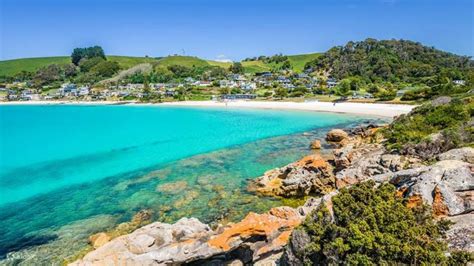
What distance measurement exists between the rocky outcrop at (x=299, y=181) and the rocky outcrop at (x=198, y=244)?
302 inches

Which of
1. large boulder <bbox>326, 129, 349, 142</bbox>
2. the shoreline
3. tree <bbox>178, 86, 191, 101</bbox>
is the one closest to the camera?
large boulder <bbox>326, 129, 349, 142</bbox>

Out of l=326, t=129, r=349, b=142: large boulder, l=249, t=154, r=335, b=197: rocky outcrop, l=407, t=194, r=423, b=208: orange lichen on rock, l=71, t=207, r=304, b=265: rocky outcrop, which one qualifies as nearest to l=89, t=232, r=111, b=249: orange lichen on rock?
l=71, t=207, r=304, b=265: rocky outcrop

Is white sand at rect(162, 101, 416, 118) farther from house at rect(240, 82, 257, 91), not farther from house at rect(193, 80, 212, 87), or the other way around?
house at rect(193, 80, 212, 87)

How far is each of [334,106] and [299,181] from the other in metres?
61.9

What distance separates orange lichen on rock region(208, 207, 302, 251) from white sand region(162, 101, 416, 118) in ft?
183

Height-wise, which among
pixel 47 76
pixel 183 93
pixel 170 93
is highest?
pixel 47 76

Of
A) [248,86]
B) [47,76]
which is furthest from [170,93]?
[47,76]

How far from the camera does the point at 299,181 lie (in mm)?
20984

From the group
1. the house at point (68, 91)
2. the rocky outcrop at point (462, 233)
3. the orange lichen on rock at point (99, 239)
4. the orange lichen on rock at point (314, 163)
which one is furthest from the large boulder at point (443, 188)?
the house at point (68, 91)

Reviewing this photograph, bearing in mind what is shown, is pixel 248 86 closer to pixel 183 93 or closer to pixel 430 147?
pixel 183 93

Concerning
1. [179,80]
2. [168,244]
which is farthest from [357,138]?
[179,80]

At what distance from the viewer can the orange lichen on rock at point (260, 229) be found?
1139 cm

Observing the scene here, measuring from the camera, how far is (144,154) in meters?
37.3

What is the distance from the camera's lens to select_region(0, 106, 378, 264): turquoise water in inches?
706
